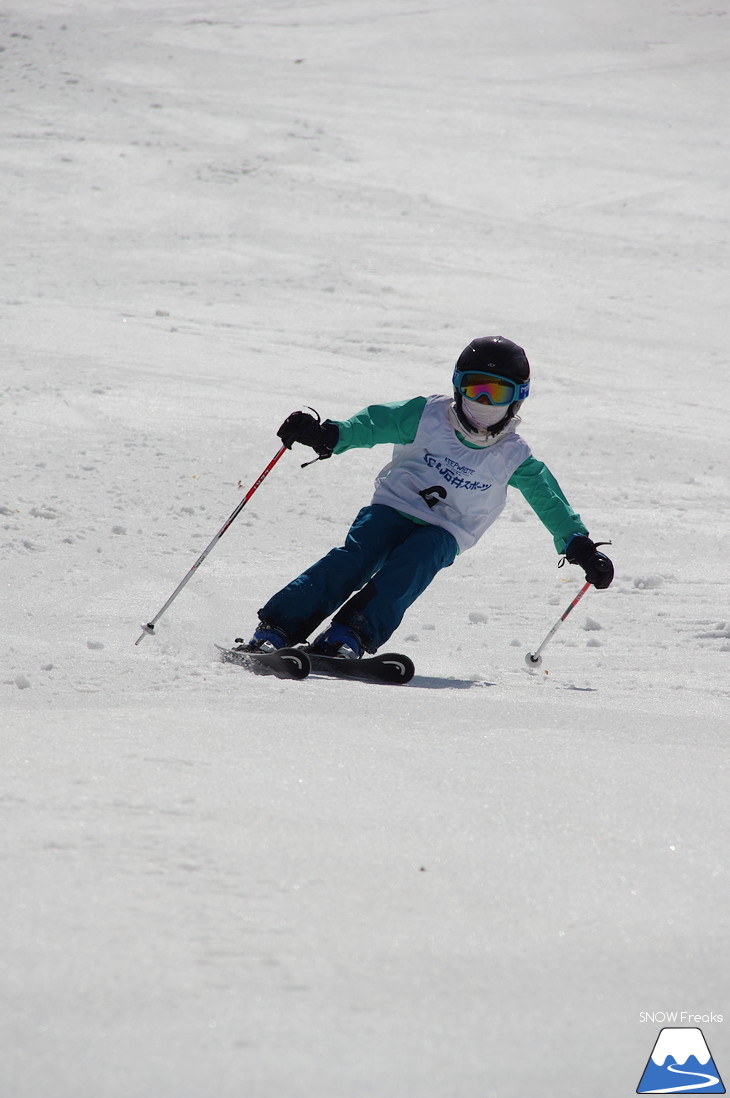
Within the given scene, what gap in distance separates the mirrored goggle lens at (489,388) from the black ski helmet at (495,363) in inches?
0.9

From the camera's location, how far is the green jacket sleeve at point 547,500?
490 cm

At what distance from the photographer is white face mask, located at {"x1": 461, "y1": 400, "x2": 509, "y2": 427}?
473 centimetres

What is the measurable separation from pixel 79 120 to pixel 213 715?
58.4ft

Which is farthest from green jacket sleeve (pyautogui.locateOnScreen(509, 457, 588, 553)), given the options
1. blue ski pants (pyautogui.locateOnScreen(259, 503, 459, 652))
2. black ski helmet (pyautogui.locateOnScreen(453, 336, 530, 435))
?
blue ski pants (pyautogui.locateOnScreen(259, 503, 459, 652))

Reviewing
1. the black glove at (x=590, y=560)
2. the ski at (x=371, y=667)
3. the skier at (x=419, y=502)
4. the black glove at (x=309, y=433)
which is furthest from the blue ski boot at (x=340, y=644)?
the black glove at (x=590, y=560)

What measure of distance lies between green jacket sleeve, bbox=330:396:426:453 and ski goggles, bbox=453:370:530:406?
0.20m

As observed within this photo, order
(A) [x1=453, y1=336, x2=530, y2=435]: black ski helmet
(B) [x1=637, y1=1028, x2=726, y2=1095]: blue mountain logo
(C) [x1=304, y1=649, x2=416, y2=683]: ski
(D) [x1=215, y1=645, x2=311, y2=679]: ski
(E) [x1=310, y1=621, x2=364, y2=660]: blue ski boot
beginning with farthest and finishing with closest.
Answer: (A) [x1=453, y1=336, x2=530, y2=435]: black ski helmet
(E) [x1=310, y1=621, x2=364, y2=660]: blue ski boot
(C) [x1=304, y1=649, x2=416, y2=683]: ski
(D) [x1=215, y1=645, x2=311, y2=679]: ski
(B) [x1=637, y1=1028, x2=726, y2=1095]: blue mountain logo

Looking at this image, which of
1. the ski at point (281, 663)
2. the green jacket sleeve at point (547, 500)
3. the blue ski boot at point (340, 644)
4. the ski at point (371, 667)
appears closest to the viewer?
the ski at point (281, 663)

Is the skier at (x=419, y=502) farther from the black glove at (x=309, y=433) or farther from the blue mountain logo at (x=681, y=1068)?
the blue mountain logo at (x=681, y=1068)

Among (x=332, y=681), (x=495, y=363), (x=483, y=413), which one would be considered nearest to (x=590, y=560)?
(x=483, y=413)

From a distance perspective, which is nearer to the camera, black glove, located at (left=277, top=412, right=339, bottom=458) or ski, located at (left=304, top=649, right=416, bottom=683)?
ski, located at (left=304, top=649, right=416, bottom=683)

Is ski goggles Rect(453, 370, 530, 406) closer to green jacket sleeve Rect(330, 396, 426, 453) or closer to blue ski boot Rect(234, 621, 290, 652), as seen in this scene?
green jacket sleeve Rect(330, 396, 426, 453)

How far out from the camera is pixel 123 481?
7.27 metres

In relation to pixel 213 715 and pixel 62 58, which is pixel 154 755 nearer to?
pixel 213 715
